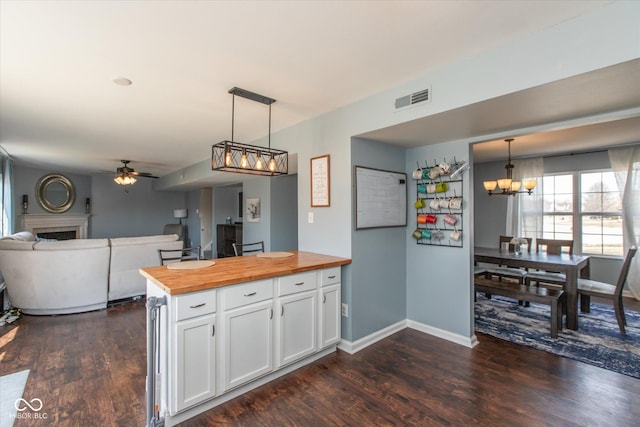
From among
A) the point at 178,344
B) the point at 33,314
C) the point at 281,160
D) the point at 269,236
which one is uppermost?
the point at 281,160

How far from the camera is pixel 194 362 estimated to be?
75.0 inches

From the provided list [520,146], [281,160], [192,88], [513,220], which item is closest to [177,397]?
[192,88]

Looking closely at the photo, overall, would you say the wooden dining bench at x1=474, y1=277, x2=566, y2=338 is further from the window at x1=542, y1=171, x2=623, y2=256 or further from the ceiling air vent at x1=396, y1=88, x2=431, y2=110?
the ceiling air vent at x1=396, y1=88, x2=431, y2=110

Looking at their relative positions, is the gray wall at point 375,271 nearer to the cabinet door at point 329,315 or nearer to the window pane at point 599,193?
the cabinet door at point 329,315

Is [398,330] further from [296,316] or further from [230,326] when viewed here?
[230,326]

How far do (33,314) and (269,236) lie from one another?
336cm

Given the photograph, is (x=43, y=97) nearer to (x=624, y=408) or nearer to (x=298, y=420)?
(x=298, y=420)

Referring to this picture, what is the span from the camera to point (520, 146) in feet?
14.4

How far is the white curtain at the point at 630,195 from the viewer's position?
4.33 meters

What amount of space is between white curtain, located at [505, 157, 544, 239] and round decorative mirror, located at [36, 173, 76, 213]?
10.2 meters

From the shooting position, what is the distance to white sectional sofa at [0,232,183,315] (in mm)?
3807

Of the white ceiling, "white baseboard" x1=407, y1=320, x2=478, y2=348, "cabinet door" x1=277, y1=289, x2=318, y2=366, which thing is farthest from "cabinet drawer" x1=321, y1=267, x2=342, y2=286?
the white ceiling

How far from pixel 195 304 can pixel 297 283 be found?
0.85 metres

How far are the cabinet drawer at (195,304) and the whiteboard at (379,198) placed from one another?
150 centimetres
